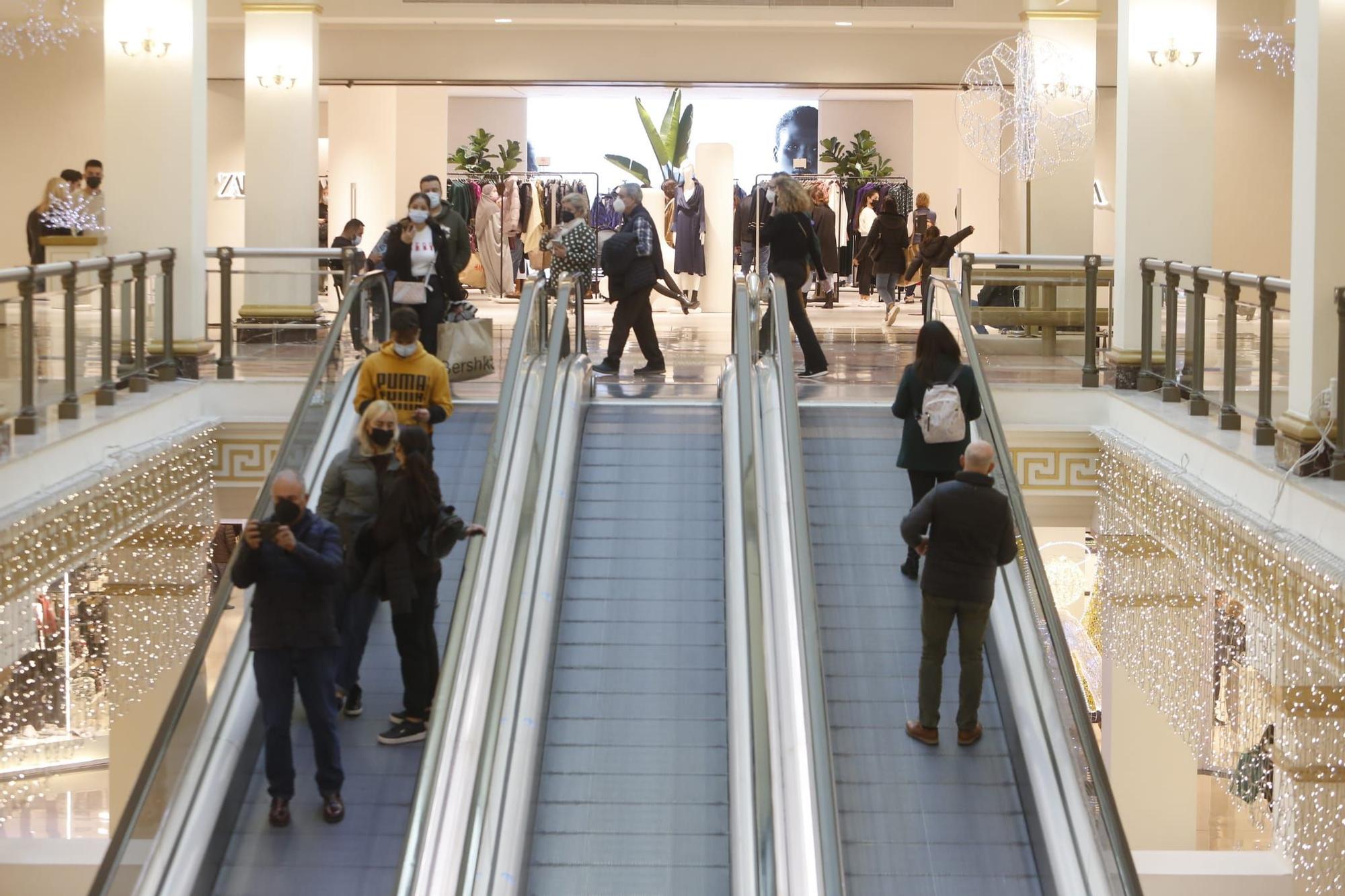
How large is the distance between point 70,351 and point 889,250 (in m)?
10.5

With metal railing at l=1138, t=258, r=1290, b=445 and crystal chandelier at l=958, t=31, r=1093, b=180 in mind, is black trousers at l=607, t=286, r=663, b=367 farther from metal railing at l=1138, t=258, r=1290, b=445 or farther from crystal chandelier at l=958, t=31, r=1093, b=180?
crystal chandelier at l=958, t=31, r=1093, b=180

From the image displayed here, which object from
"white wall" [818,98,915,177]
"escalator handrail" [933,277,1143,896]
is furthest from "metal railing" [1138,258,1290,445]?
"white wall" [818,98,915,177]

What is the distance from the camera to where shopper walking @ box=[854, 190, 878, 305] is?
20.7m

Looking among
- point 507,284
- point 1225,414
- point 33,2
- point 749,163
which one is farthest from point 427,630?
point 749,163

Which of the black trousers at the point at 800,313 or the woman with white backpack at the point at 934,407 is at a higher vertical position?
the black trousers at the point at 800,313

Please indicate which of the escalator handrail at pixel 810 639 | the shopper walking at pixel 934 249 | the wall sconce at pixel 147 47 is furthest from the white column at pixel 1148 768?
the wall sconce at pixel 147 47

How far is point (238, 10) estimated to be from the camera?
17062 millimetres

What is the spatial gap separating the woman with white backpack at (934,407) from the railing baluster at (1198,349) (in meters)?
1.88

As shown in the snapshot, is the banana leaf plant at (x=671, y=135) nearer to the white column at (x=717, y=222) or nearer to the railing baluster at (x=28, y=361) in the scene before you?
the white column at (x=717, y=222)

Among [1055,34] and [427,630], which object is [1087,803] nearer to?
[427,630]

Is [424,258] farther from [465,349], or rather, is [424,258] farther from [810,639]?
[810,639]

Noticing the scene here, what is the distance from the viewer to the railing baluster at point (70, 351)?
8750mm

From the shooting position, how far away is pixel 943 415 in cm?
781

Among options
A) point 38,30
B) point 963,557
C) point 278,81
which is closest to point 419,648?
point 963,557
